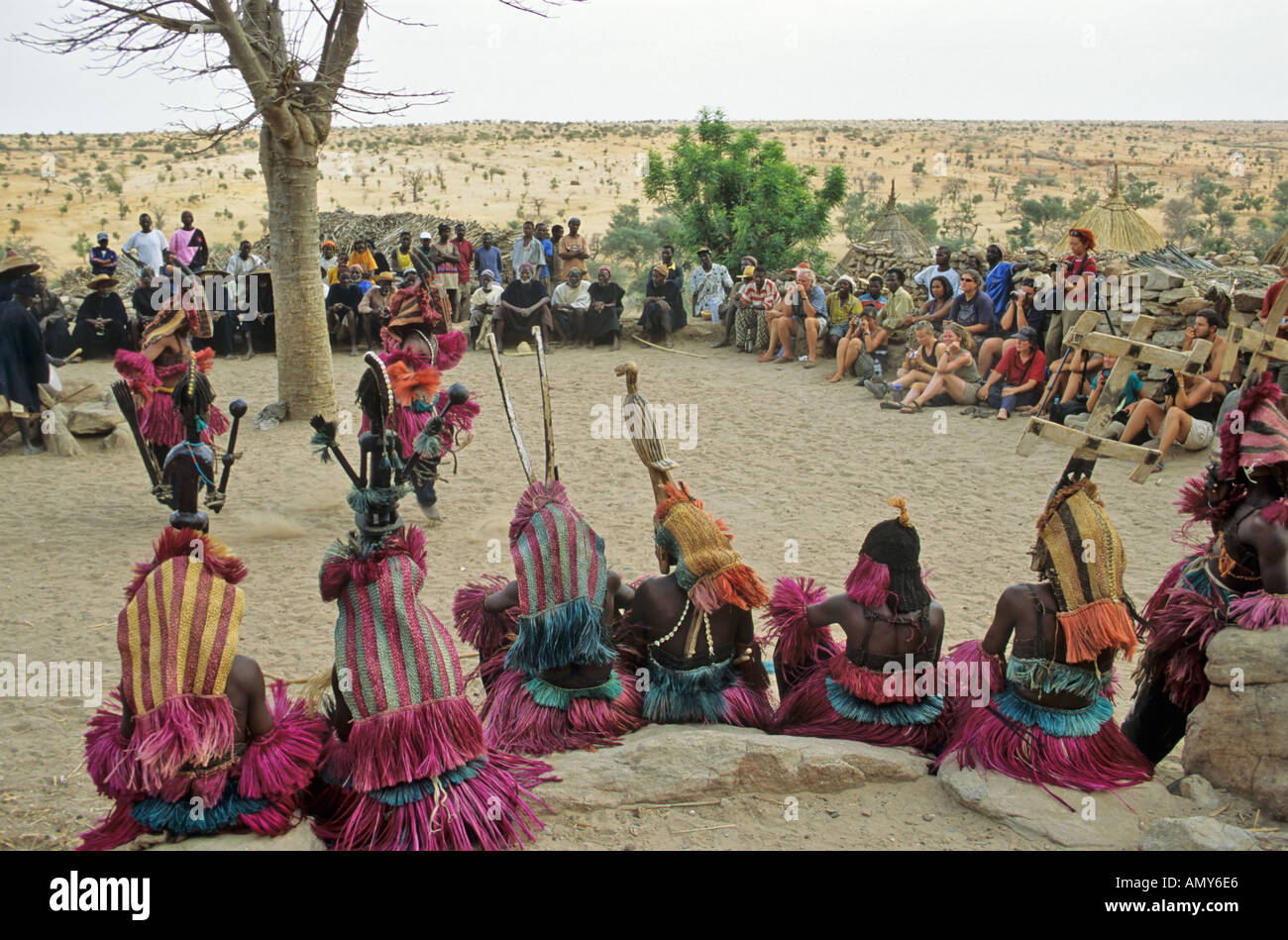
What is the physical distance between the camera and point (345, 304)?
14.9 m

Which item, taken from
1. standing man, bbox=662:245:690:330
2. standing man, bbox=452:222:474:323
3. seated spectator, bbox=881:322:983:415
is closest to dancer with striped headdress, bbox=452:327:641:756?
seated spectator, bbox=881:322:983:415

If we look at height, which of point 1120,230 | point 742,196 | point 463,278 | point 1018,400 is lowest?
point 1018,400

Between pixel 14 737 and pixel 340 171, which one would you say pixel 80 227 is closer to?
pixel 340 171

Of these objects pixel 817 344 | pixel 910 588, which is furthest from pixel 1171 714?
pixel 817 344

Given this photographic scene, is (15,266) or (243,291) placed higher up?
(15,266)

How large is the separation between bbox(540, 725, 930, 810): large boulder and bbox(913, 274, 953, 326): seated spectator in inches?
371

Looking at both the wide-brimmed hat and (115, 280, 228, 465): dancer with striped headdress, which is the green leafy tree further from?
(115, 280, 228, 465): dancer with striped headdress

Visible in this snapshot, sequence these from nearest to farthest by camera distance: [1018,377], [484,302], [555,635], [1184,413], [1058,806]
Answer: [1058,806], [555,635], [1184,413], [1018,377], [484,302]

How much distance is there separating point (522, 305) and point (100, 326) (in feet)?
18.6

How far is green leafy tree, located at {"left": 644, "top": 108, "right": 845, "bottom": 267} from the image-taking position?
17.7 m

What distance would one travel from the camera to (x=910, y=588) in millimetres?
4164

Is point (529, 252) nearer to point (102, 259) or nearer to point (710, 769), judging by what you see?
point (102, 259)

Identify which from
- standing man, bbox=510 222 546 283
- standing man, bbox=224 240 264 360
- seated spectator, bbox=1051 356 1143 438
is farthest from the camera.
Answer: standing man, bbox=510 222 546 283

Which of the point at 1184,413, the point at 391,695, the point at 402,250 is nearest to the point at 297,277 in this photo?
the point at 402,250
